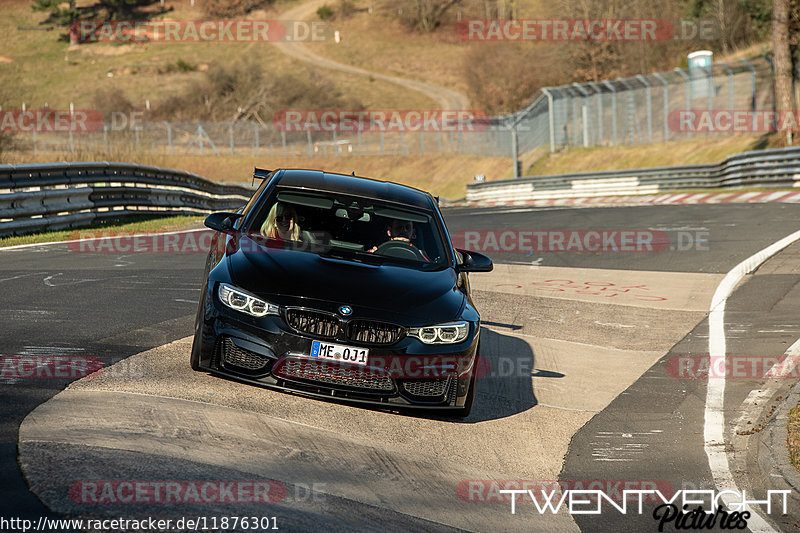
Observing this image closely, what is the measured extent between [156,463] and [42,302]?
5.08 m

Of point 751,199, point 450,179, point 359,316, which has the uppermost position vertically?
point 359,316

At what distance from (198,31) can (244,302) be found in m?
110

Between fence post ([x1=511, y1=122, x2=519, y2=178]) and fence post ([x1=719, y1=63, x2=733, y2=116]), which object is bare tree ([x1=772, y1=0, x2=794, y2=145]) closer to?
fence post ([x1=719, y1=63, x2=733, y2=116])

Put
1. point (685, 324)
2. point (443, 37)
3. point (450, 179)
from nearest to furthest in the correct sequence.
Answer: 1. point (685, 324)
2. point (450, 179)
3. point (443, 37)

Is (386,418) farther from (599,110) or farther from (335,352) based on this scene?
(599,110)

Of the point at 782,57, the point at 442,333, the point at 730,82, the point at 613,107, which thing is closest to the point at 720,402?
the point at 442,333

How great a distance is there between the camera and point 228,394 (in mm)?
6426

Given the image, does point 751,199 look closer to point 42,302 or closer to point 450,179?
point 42,302

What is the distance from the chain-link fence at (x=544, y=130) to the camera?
38.3 meters

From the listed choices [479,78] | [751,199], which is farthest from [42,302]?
[479,78]

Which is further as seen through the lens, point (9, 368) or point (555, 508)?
point (9, 368)

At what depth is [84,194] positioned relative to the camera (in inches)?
700

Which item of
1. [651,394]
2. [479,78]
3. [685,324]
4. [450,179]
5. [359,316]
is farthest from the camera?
[479,78]

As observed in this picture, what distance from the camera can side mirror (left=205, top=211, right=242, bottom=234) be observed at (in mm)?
7477
